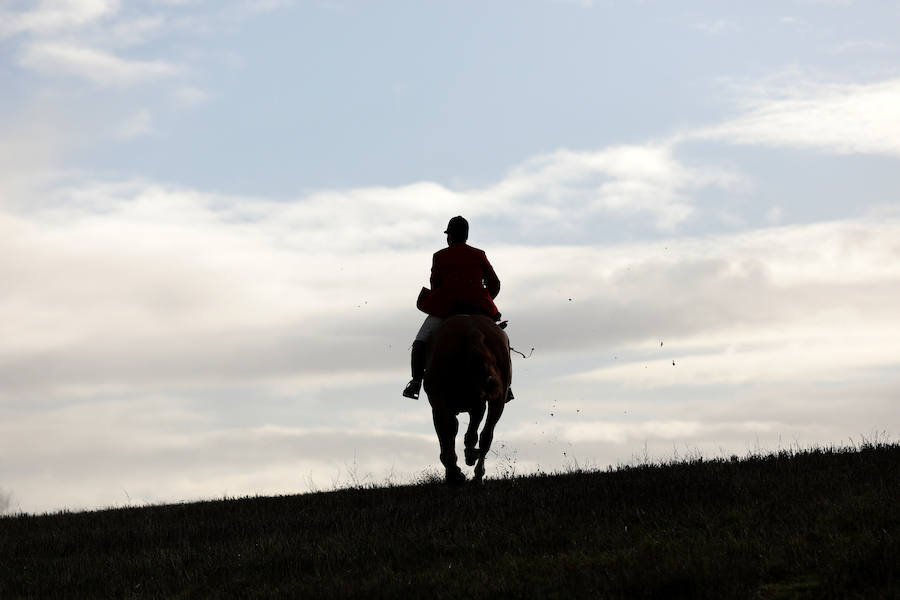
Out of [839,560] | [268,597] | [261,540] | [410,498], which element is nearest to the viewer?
[839,560]

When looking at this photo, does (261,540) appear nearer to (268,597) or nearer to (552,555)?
(268,597)

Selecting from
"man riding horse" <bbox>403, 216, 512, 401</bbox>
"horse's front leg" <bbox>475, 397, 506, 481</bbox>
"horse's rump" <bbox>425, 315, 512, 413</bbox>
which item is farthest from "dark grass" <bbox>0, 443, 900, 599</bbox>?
"man riding horse" <bbox>403, 216, 512, 401</bbox>

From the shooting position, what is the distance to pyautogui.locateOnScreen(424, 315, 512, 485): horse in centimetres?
1482

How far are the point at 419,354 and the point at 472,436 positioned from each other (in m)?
1.34

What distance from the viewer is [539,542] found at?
1079 centimetres

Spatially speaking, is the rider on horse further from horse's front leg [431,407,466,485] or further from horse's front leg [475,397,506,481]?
horse's front leg [475,397,506,481]

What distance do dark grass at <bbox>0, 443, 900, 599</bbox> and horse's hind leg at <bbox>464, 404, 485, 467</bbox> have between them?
42 centimetres

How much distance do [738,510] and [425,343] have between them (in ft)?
18.1

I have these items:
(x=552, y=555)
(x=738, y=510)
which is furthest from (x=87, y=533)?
(x=738, y=510)

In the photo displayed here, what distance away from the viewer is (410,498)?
588 inches

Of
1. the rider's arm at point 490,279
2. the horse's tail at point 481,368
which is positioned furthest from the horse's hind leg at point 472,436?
the rider's arm at point 490,279

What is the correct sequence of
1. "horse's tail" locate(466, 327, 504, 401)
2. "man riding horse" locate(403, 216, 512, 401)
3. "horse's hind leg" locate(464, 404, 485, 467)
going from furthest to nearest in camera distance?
1. "man riding horse" locate(403, 216, 512, 401)
2. "horse's hind leg" locate(464, 404, 485, 467)
3. "horse's tail" locate(466, 327, 504, 401)

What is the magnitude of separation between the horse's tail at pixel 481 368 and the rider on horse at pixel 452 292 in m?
0.77

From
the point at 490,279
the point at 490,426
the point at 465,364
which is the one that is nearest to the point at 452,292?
the point at 490,279
